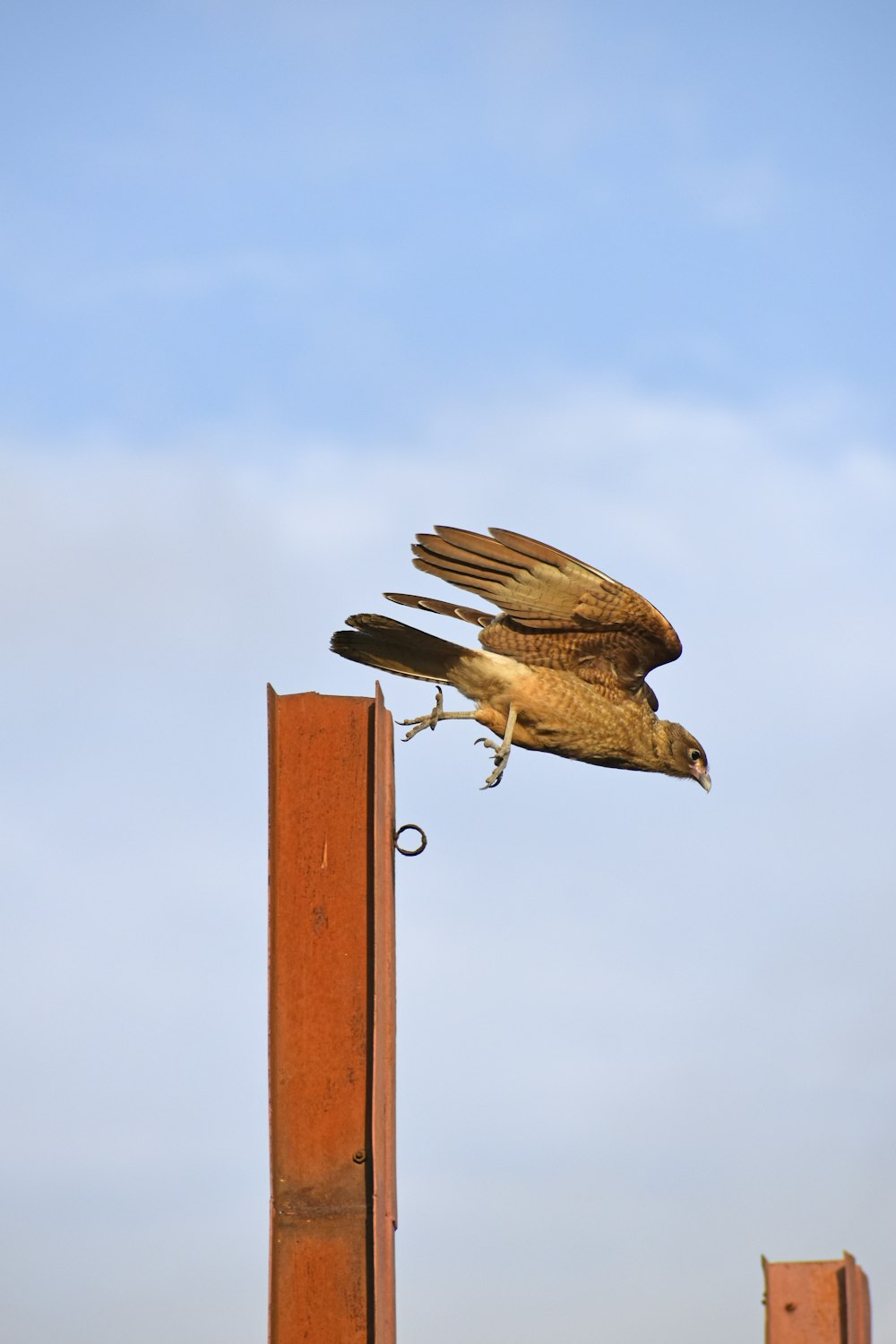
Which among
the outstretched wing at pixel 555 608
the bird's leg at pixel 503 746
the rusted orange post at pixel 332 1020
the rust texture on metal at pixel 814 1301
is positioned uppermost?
the outstretched wing at pixel 555 608

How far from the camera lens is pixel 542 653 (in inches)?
319

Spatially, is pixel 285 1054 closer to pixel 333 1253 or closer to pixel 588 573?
pixel 333 1253

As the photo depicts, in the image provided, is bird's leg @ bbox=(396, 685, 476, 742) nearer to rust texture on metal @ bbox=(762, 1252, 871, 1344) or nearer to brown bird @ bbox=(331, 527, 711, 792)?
brown bird @ bbox=(331, 527, 711, 792)

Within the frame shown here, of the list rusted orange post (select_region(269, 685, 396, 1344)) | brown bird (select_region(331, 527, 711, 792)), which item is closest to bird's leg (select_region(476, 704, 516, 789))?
brown bird (select_region(331, 527, 711, 792))

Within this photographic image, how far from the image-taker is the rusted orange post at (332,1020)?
3.69 meters

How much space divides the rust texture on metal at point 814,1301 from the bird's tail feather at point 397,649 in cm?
438

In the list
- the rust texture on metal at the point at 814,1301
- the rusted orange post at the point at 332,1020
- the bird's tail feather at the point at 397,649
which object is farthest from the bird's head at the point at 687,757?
the rust texture on metal at the point at 814,1301

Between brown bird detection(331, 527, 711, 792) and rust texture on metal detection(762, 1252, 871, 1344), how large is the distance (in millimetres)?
4122

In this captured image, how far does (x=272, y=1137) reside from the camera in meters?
3.79

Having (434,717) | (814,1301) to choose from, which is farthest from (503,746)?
(814,1301)

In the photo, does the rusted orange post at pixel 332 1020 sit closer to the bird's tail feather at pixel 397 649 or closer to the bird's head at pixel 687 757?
the bird's tail feather at pixel 397 649

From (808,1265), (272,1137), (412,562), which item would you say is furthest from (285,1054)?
(412,562)

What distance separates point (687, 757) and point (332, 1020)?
17.0ft

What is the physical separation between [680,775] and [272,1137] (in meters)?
5.33
